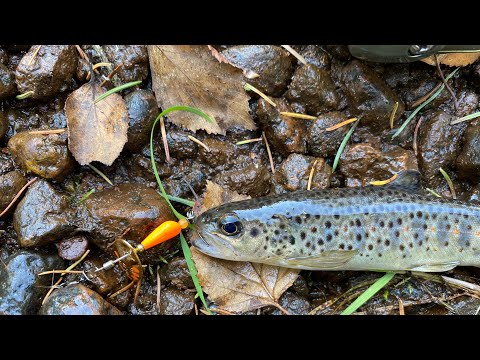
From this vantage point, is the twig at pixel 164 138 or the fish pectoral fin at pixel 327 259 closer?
the fish pectoral fin at pixel 327 259

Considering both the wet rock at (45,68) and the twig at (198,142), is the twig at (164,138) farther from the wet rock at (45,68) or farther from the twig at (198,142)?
the wet rock at (45,68)

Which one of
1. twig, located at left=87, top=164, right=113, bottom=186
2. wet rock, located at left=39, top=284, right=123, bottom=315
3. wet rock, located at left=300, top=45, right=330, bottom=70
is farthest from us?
wet rock, located at left=300, top=45, right=330, bottom=70

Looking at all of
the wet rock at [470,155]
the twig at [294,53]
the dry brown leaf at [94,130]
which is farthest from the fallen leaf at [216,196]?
the wet rock at [470,155]

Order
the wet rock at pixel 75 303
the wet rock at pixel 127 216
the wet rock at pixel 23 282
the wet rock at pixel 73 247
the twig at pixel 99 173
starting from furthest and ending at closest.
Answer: the twig at pixel 99 173, the wet rock at pixel 73 247, the wet rock at pixel 127 216, the wet rock at pixel 23 282, the wet rock at pixel 75 303

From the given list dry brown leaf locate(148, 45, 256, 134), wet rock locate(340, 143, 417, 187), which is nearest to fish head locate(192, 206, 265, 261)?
dry brown leaf locate(148, 45, 256, 134)

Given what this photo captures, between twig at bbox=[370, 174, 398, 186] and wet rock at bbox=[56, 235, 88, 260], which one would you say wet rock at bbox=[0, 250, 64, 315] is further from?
twig at bbox=[370, 174, 398, 186]

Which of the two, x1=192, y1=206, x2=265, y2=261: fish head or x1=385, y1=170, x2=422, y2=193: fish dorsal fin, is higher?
x1=385, y1=170, x2=422, y2=193: fish dorsal fin

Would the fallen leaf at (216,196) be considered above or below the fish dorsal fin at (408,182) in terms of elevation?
below
